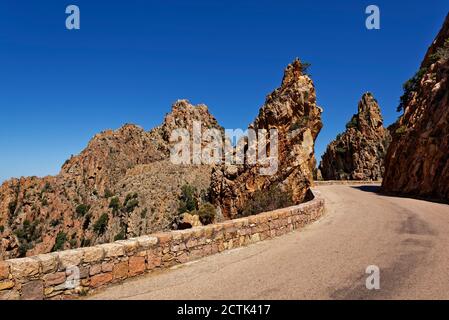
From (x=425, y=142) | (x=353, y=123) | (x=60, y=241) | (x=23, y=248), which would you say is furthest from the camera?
(x=60, y=241)

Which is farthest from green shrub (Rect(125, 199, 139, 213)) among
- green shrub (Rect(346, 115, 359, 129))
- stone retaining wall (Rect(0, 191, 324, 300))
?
stone retaining wall (Rect(0, 191, 324, 300))

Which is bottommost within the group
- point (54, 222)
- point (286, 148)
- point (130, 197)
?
point (54, 222)

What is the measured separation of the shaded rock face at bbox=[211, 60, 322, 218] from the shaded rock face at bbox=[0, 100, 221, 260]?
34.0 m

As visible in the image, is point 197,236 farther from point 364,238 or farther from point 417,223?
point 417,223

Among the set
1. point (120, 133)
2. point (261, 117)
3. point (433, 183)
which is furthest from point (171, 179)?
point (433, 183)

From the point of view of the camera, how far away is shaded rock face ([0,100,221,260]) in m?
73.6

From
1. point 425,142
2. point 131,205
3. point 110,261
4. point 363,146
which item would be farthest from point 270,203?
point 131,205

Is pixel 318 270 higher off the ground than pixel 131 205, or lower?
higher

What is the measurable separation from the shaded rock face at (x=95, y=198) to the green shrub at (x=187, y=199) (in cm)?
150

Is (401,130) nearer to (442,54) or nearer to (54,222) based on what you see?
(442,54)

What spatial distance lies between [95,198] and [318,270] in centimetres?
9039

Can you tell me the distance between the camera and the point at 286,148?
2970cm

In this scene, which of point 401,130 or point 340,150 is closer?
point 401,130
